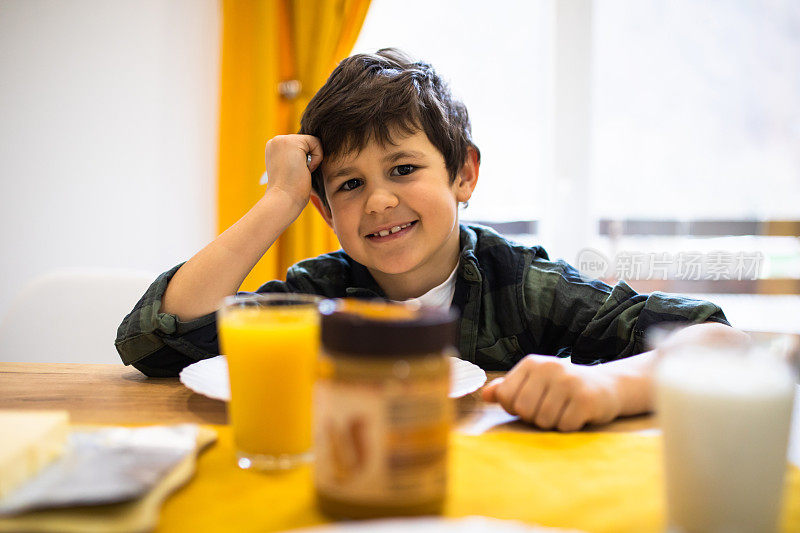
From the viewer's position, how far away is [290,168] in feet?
4.10

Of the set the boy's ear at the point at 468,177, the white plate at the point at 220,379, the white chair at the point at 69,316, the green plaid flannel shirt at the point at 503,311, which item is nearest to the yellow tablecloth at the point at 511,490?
the white plate at the point at 220,379

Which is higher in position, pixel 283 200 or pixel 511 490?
pixel 283 200

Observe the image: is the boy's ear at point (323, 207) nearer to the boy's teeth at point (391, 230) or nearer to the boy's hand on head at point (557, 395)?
the boy's teeth at point (391, 230)

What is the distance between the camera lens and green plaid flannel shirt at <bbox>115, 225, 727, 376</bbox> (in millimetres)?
1025

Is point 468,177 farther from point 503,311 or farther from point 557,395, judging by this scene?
point 557,395

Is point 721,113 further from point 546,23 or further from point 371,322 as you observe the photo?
point 371,322

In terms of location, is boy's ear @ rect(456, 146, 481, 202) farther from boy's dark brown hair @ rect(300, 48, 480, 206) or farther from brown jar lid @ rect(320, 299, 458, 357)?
brown jar lid @ rect(320, 299, 458, 357)

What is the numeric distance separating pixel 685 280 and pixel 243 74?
1974 mm

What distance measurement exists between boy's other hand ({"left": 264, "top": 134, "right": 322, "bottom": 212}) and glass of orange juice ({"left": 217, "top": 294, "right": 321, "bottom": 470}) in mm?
703

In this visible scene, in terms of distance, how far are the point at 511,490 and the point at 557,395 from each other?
0.19 meters

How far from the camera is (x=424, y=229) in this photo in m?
1.28

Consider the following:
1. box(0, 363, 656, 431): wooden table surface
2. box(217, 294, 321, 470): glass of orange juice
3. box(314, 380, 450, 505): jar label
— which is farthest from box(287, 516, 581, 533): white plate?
box(0, 363, 656, 431): wooden table surface

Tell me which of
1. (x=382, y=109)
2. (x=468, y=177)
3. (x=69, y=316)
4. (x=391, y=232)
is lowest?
(x=69, y=316)

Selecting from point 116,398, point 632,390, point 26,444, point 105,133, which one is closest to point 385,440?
point 26,444
